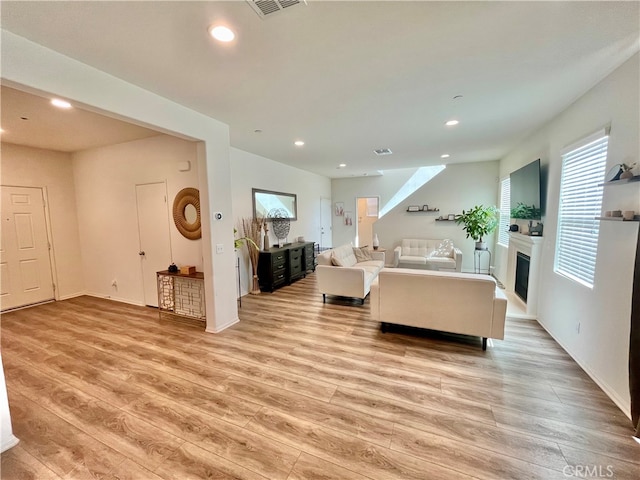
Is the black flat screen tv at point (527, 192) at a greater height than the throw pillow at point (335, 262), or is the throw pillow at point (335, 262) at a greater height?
the black flat screen tv at point (527, 192)

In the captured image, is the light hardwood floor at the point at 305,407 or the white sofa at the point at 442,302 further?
the white sofa at the point at 442,302

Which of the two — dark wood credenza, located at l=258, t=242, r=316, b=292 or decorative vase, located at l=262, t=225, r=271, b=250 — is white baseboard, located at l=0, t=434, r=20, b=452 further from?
decorative vase, located at l=262, t=225, r=271, b=250

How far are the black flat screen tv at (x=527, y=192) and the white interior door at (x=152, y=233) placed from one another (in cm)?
553

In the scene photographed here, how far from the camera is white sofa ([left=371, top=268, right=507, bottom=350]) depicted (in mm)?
2758

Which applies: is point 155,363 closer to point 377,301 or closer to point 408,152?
point 377,301

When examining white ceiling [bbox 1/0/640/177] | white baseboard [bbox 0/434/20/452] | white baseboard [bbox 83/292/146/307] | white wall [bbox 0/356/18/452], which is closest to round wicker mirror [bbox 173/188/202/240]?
white ceiling [bbox 1/0/640/177]

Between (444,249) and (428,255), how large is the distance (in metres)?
0.45

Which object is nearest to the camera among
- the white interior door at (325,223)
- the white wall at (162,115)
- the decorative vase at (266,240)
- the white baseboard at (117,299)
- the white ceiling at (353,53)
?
the white ceiling at (353,53)

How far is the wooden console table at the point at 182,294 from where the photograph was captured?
12.1ft

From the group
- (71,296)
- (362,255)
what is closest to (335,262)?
(362,255)

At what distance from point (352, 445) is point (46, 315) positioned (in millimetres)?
5145

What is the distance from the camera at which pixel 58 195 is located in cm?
470

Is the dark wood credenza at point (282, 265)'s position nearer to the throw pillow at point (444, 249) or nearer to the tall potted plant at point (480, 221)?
the throw pillow at point (444, 249)

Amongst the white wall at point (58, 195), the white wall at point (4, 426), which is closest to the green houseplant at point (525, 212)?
the white wall at point (4, 426)
